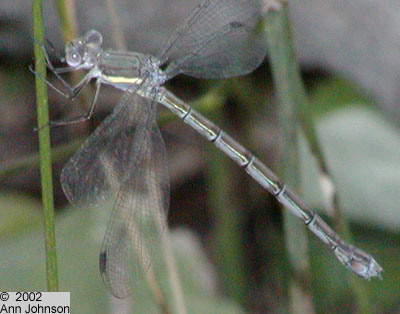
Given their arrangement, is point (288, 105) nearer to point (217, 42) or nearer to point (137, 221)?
point (217, 42)

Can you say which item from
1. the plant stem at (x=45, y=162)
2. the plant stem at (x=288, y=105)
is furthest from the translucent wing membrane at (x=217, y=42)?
the plant stem at (x=45, y=162)

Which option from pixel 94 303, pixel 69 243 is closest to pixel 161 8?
pixel 69 243

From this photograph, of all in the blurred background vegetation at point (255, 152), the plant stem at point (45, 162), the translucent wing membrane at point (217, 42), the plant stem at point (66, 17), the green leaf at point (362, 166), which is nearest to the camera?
the plant stem at point (45, 162)

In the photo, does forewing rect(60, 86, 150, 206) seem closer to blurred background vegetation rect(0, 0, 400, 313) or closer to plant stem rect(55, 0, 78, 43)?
plant stem rect(55, 0, 78, 43)

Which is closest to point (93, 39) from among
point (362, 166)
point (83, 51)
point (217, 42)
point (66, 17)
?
point (83, 51)

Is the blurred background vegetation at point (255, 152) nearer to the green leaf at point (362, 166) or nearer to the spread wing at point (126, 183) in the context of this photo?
the green leaf at point (362, 166)

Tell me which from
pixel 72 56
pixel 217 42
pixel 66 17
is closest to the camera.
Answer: pixel 72 56

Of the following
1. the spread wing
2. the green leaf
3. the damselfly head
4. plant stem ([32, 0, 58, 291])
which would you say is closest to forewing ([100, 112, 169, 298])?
the spread wing
